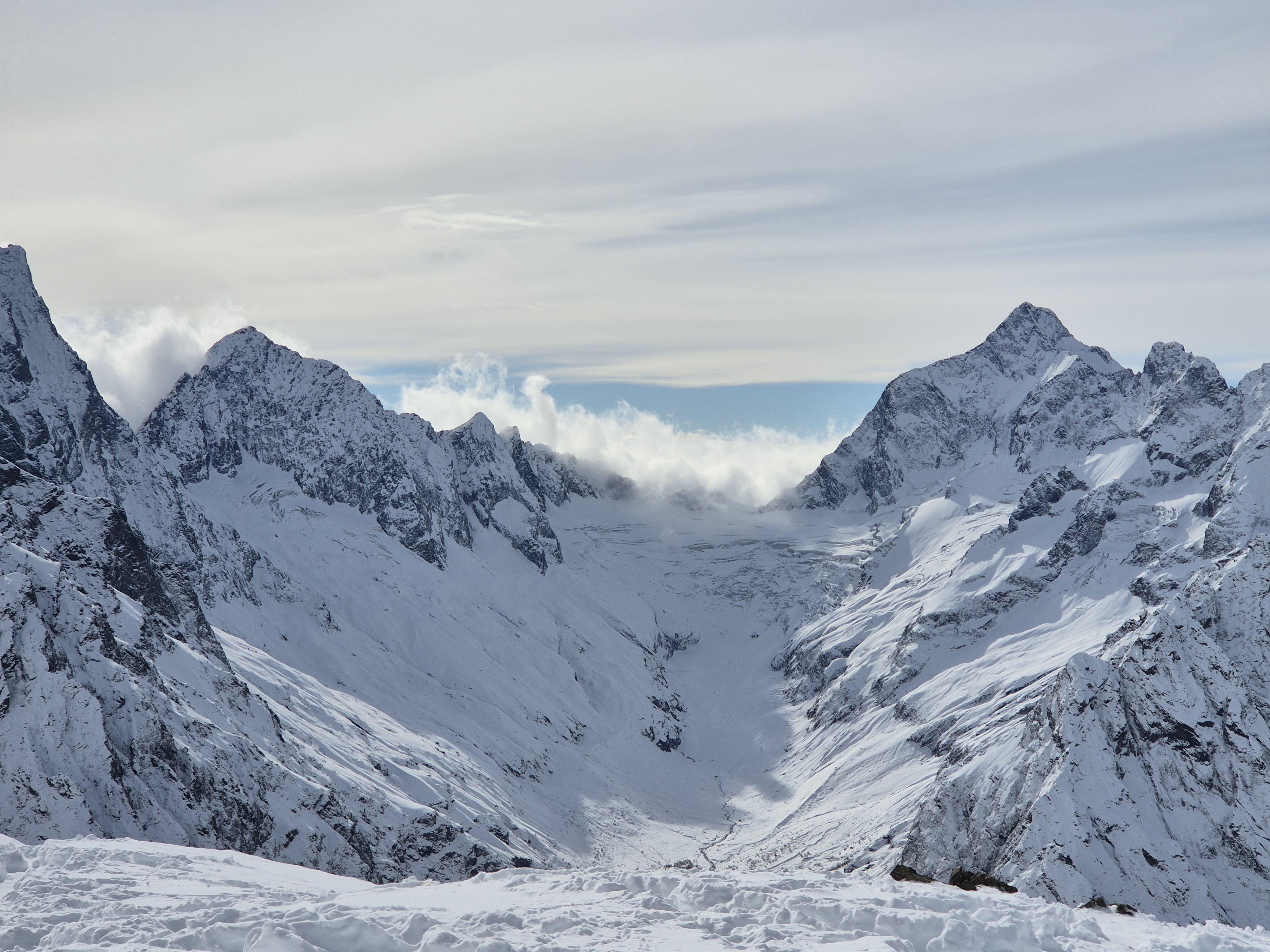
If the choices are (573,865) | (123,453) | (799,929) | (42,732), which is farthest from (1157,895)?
(123,453)

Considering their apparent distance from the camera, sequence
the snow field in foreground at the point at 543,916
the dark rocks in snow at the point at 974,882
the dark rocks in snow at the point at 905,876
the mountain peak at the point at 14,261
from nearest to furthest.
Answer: the snow field in foreground at the point at 543,916, the dark rocks in snow at the point at 974,882, the dark rocks in snow at the point at 905,876, the mountain peak at the point at 14,261

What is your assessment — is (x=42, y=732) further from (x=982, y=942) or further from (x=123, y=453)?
(x=123, y=453)

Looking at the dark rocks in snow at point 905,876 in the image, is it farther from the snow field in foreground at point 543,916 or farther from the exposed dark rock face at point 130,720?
the exposed dark rock face at point 130,720

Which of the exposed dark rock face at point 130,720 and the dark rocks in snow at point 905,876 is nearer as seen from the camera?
the dark rocks in snow at point 905,876

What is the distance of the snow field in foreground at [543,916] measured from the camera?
105 feet

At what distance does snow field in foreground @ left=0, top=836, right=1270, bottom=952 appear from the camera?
3216 cm

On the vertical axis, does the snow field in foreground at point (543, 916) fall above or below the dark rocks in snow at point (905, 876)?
above

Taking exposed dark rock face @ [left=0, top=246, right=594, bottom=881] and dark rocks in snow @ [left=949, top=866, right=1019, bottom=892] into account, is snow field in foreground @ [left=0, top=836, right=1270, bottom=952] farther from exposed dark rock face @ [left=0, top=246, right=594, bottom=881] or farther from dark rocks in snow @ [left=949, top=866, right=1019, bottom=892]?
exposed dark rock face @ [left=0, top=246, right=594, bottom=881]

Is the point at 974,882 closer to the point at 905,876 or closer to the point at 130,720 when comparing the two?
the point at 905,876

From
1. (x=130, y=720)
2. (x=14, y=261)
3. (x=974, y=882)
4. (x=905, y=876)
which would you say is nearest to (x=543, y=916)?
(x=974, y=882)

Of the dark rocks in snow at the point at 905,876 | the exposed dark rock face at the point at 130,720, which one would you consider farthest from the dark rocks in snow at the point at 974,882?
the exposed dark rock face at the point at 130,720

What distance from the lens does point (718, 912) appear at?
37.0m

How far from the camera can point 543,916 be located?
1409 inches

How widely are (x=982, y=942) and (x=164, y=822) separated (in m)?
77.3
